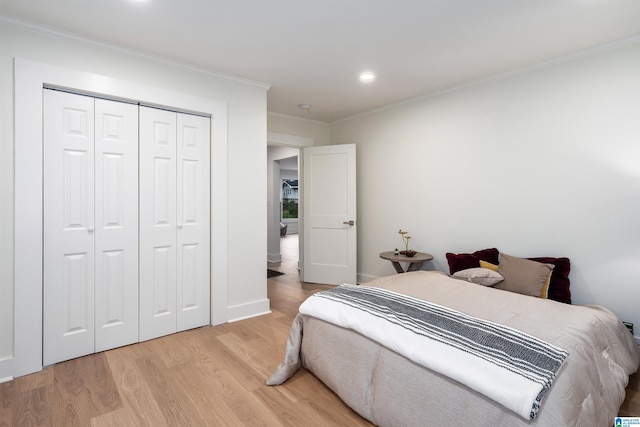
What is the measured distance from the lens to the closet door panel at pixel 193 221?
3.03m

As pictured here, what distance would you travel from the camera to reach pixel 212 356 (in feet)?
8.45

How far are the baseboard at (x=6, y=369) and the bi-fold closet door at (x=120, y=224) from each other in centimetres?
19

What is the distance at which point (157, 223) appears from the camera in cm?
290

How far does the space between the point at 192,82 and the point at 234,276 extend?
1926 mm

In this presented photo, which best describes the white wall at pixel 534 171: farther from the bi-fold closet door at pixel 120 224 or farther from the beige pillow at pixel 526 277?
the bi-fold closet door at pixel 120 224

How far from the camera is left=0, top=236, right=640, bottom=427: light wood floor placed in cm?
185

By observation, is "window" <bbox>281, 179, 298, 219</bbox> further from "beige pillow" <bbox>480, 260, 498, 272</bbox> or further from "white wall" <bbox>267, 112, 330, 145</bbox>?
"beige pillow" <bbox>480, 260, 498, 272</bbox>

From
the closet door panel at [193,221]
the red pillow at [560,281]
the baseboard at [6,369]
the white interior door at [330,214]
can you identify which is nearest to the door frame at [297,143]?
the white interior door at [330,214]

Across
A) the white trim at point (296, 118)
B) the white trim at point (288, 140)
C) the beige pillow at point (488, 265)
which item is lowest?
the beige pillow at point (488, 265)

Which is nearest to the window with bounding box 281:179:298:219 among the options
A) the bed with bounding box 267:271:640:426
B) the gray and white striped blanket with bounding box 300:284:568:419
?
the bed with bounding box 267:271:640:426

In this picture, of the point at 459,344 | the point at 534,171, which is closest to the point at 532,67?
the point at 534,171

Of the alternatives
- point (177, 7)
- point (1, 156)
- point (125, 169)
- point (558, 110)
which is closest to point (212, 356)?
point (125, 169)

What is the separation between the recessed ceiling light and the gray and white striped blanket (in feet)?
7.27

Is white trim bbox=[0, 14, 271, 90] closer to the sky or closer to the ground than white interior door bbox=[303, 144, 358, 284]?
closer to the sky
